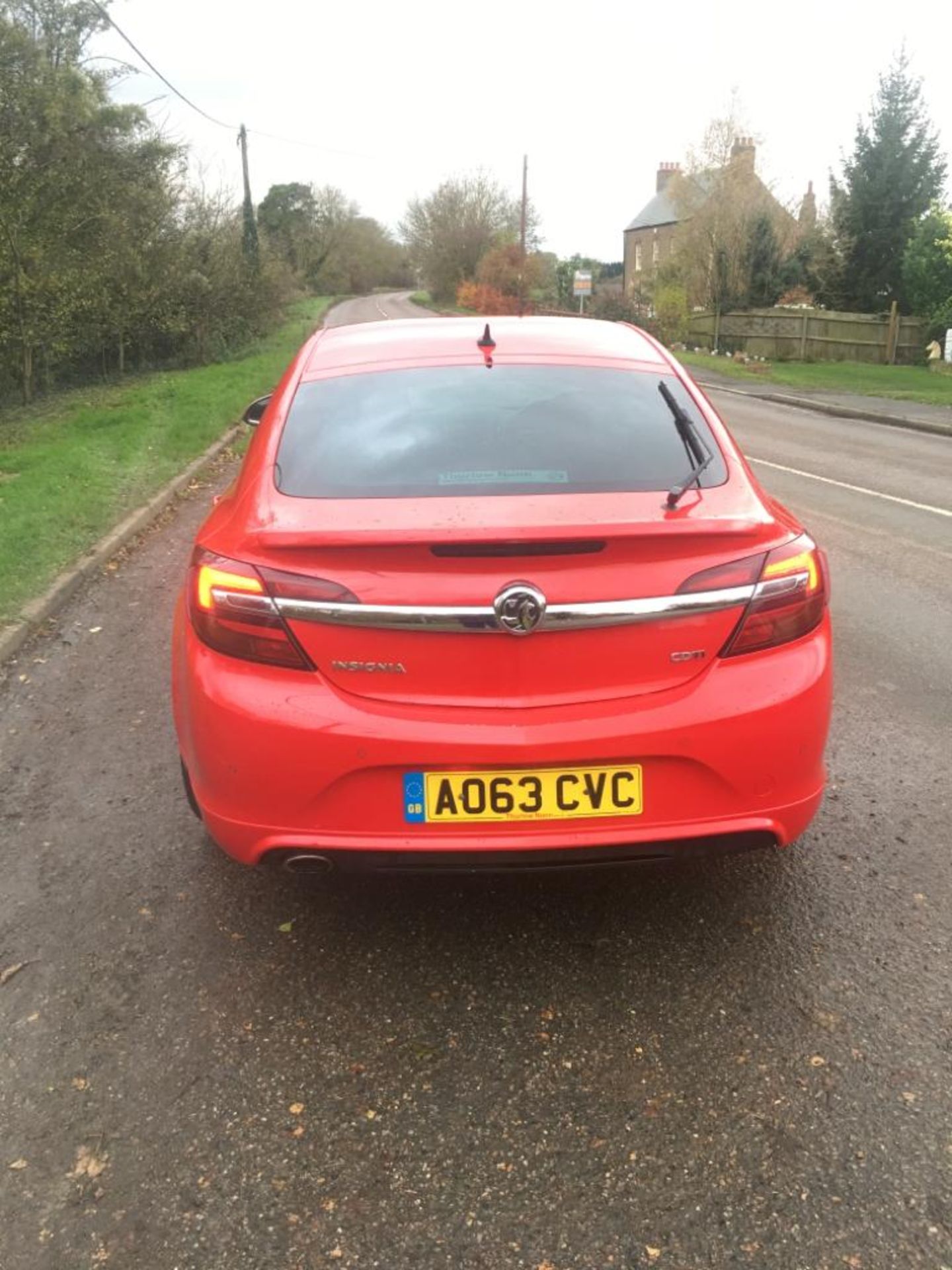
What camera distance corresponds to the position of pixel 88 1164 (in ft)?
7.16

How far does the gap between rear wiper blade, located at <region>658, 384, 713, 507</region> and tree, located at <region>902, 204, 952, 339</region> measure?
2942cm

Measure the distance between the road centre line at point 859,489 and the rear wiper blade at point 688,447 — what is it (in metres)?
6.95

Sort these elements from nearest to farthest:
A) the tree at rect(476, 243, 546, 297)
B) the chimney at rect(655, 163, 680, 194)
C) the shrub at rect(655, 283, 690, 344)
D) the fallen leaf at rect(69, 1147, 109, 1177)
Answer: the fallen leaf at rect(69, 1147, 109, 1177)
the shrub at rect(655, 283, 690, 344)
the tree at rect(476, 243, 546, 297)
the chimney at rect(655, 163, 680, 194)

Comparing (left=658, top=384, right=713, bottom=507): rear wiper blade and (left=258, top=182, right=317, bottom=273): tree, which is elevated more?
(left=258, top=182, right=317, bottom=273): tree

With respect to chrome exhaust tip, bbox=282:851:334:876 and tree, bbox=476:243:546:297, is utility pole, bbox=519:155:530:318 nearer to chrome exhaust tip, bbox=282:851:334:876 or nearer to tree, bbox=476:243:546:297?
tree, bbox=476:243:546:297

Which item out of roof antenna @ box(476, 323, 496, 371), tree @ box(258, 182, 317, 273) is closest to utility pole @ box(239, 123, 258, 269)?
roof antenna @ box(476, 323, 496, 371)

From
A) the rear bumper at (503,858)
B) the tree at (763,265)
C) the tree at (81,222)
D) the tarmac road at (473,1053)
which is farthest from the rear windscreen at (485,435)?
the tree at (763,265)

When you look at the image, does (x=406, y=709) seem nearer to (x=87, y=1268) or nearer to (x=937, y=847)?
(x=87, y=1268)

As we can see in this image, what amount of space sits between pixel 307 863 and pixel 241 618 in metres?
0.63

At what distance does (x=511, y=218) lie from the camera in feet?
228

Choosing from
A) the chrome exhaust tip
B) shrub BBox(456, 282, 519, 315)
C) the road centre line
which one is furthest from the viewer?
shrub BBox(456, 282, 519, 315)

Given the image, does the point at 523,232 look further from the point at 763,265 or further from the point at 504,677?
the point at 504,677

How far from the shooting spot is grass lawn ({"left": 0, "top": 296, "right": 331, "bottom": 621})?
23.6ft

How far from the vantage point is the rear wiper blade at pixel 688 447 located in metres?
2.78
